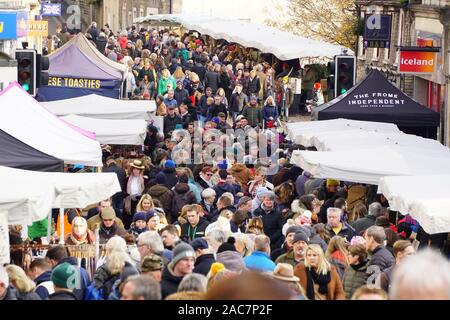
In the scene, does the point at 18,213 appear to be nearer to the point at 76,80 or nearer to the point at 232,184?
the point at 232,184

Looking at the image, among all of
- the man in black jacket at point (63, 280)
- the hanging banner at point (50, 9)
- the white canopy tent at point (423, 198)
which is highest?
the hanging banner at point (50, 9)

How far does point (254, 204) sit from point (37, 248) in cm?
460

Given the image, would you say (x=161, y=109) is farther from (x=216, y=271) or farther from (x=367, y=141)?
(x=216, y=271)

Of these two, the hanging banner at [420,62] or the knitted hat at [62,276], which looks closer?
the knitted hat at [62,276]

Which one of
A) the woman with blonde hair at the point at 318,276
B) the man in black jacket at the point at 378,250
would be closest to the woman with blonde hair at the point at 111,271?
the woman with blonde hair at the point at 318,276

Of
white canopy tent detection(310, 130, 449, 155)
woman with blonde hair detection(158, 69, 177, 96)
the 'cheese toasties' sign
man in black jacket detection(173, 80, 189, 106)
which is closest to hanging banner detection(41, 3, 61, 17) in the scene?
woman with blonde hair detection(158, 69, 177, 96)

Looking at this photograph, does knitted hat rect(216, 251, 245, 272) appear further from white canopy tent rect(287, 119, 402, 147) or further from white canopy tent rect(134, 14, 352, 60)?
white canopy tent rect(134, 14, 352, 60)

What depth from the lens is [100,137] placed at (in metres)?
24.2

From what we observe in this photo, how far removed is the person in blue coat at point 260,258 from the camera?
40.8ft

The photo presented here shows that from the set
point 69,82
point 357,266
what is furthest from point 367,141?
point 69,82

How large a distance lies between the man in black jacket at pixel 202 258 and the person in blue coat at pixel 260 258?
1.04 feet

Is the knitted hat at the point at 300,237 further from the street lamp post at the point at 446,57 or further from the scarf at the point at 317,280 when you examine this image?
the street lamp post at the point at 446,57

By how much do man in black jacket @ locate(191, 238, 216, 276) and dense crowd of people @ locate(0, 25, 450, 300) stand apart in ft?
0.04

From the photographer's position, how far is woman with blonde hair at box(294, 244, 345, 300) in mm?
12039
